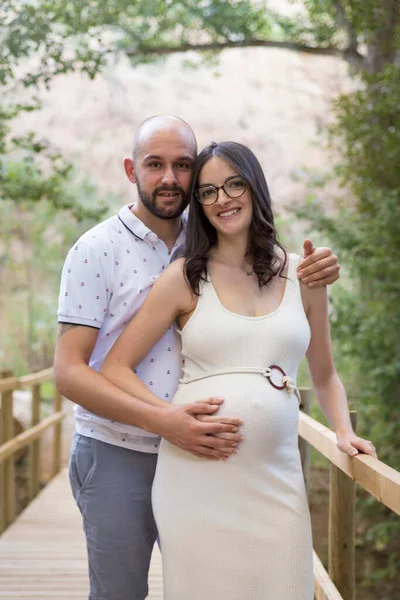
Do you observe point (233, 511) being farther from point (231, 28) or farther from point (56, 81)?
point (56, 81)

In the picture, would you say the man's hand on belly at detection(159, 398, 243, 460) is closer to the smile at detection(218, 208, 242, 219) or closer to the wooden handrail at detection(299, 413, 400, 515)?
the wooden handrail at detection(299, 413, 400, 515)

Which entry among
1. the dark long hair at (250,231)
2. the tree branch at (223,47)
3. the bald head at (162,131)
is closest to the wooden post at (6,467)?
the bald head at (162,131)

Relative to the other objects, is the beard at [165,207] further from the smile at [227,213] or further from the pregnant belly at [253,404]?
the pregnant belly at [253,404]

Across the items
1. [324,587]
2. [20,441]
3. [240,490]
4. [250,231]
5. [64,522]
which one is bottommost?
[64,522]

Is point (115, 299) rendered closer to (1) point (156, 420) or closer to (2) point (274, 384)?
(1) point (156, 420)

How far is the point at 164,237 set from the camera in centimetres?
234

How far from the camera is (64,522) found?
5.16 meters

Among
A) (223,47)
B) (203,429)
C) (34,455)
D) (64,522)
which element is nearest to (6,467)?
(64,522)

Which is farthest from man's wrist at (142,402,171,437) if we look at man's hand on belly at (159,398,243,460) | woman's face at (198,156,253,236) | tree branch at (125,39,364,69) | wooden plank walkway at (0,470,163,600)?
tree branch at (125,39,364,69)

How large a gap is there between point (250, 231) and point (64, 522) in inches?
137

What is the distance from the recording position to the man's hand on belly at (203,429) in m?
1.95

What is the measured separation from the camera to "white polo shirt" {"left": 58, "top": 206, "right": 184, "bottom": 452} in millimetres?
2164

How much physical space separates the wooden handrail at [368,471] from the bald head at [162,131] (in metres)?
0.95

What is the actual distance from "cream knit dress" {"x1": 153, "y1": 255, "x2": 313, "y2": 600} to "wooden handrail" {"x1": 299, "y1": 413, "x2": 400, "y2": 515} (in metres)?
0.18
